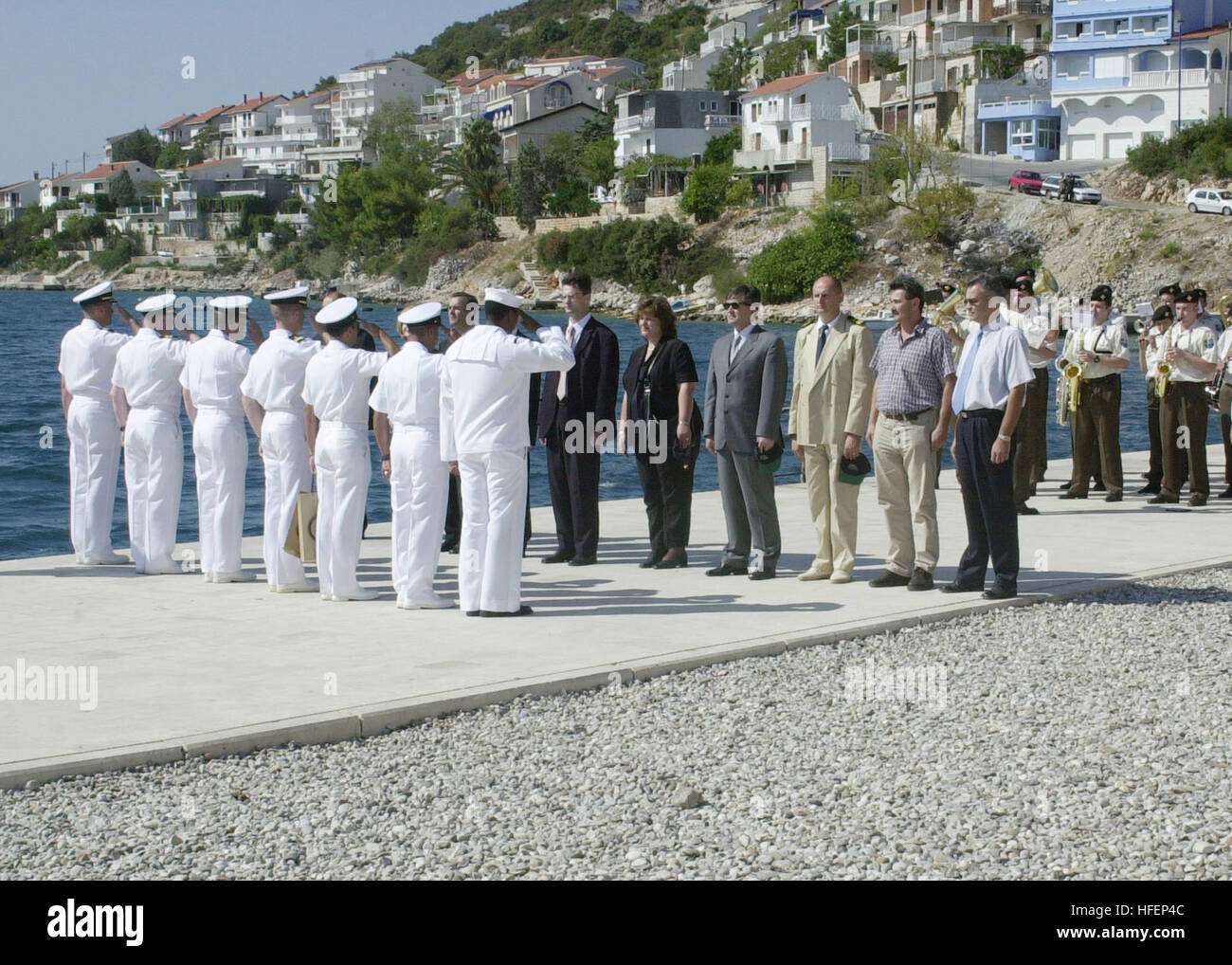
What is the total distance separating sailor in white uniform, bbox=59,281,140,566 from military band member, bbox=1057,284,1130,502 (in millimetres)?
9155

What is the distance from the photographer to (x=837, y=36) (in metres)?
125

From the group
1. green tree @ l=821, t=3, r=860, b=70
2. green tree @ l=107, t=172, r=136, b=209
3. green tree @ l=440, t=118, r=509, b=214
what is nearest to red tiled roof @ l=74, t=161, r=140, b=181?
green tree @ l=107, t=172, r=136, b=209

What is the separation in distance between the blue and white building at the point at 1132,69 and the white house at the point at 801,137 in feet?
45.1

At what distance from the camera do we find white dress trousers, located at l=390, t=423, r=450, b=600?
32.0 feet

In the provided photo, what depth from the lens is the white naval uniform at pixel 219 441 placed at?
10789 mm

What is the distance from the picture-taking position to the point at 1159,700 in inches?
300

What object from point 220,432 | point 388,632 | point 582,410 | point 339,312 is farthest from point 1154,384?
point 220,432

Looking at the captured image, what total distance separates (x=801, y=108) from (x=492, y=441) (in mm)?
95707

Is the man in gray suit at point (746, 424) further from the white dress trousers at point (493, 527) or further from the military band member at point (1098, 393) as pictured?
the military band member at point (1098, 393)

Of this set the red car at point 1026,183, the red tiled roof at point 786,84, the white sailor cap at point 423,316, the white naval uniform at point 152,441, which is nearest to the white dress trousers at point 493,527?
the white sailor cap at point 423,316

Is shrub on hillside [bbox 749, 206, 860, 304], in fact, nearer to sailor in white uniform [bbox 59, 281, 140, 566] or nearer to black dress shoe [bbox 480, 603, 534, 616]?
sailor in white uniform [bbox 59, 281, 140, 566]

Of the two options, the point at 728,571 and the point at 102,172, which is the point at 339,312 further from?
the point at 102,172

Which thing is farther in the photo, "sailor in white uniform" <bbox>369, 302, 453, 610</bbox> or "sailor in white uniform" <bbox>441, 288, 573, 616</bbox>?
"sailor in white uniform" <bbox>369, 302, 453, 610</bbox>
